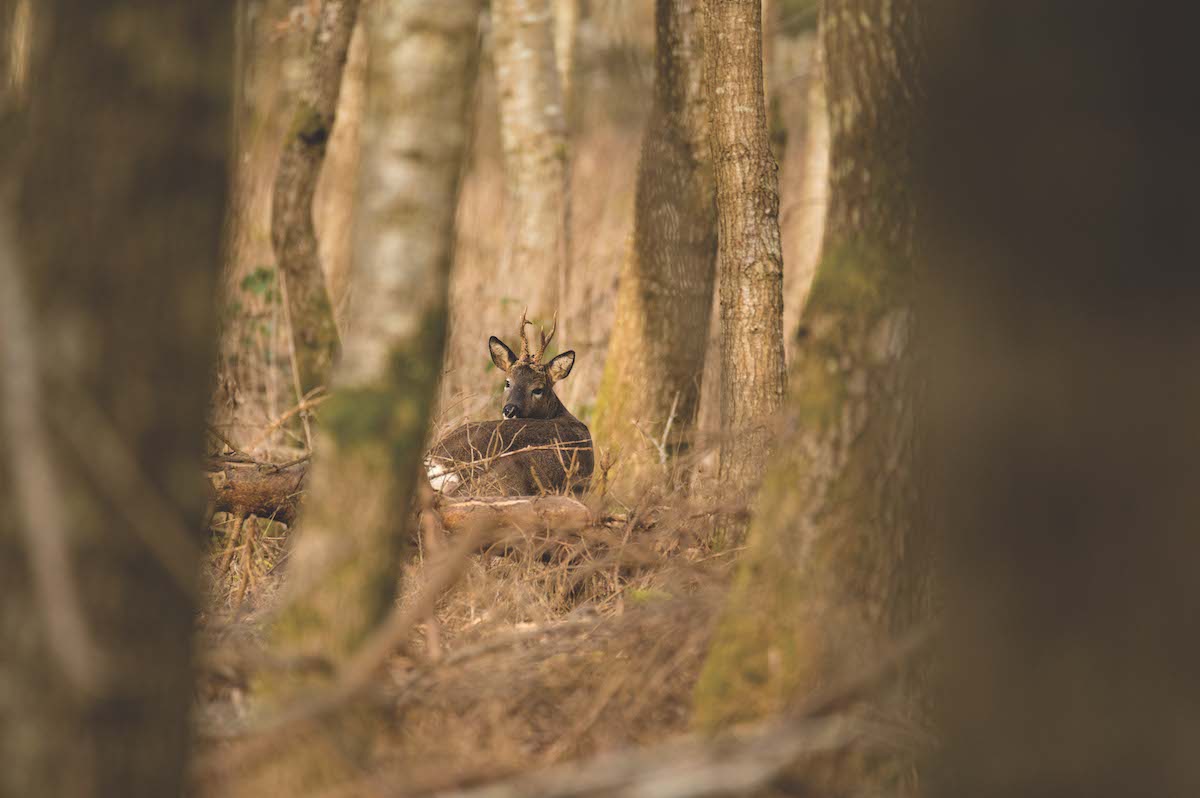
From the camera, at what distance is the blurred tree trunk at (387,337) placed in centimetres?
332

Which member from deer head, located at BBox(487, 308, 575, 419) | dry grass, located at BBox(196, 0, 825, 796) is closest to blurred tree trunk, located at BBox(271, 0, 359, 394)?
dry grass, located at BBox(196, 0, 825, 796)

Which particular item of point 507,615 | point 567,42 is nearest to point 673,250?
point 507,615

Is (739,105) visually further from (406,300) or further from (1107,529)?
(1107,529)

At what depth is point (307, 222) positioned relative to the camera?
988cm

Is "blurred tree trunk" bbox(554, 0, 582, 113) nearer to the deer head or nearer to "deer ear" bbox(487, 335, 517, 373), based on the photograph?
"deer ear" bbox(487, 335, 517, 373)

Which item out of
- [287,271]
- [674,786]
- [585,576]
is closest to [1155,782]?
[674,786]

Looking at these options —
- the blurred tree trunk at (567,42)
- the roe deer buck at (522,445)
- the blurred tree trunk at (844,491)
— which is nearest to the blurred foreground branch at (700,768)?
the blurred tree trunk at (844,491)

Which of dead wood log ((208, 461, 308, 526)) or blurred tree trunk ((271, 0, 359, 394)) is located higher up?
blurred tree trunk ((271, 0, 359, 394))

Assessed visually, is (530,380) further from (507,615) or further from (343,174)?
(343,174)

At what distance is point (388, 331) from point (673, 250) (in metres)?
4.90

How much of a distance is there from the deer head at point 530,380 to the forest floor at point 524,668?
3528 mm

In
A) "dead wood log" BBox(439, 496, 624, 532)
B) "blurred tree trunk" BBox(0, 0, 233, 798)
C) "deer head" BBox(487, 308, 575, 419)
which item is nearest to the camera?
"blurred tree trunk" BBox(0, 0, 233, 798)

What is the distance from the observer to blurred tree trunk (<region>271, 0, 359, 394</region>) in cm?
966

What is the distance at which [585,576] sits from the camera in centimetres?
567
